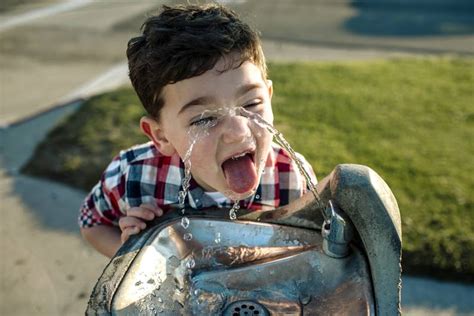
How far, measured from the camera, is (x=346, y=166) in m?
0.98

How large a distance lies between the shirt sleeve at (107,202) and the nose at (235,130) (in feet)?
1.60

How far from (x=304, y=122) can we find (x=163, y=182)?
6.17 feet

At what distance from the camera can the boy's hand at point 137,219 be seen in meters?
1.17

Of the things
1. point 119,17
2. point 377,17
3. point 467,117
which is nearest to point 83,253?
point 467,117

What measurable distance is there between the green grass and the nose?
1.41 meters

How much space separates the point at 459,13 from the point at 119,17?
324 cm

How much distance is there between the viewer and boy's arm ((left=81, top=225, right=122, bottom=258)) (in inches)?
56.6

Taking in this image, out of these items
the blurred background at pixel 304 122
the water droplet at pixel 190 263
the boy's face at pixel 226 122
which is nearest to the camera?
the boy's face at pixel 226 122

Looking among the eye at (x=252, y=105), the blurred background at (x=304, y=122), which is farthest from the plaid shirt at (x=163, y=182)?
the blurred background at (x=304, y=122)

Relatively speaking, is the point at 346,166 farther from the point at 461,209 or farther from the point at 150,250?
the point at 461,209

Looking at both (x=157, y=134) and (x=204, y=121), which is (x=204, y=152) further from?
(x=157, y=134)

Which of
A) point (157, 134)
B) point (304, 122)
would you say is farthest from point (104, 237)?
point (304, 122)

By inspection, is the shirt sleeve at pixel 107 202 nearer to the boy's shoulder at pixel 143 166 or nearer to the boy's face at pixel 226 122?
the boy's shoulder at pixel 143 166

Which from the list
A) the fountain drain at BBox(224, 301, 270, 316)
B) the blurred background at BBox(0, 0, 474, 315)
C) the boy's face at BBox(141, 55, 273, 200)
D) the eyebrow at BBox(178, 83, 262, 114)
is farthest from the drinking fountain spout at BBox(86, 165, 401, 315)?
the blurred background at BBox(0, 0, 474, 315)
